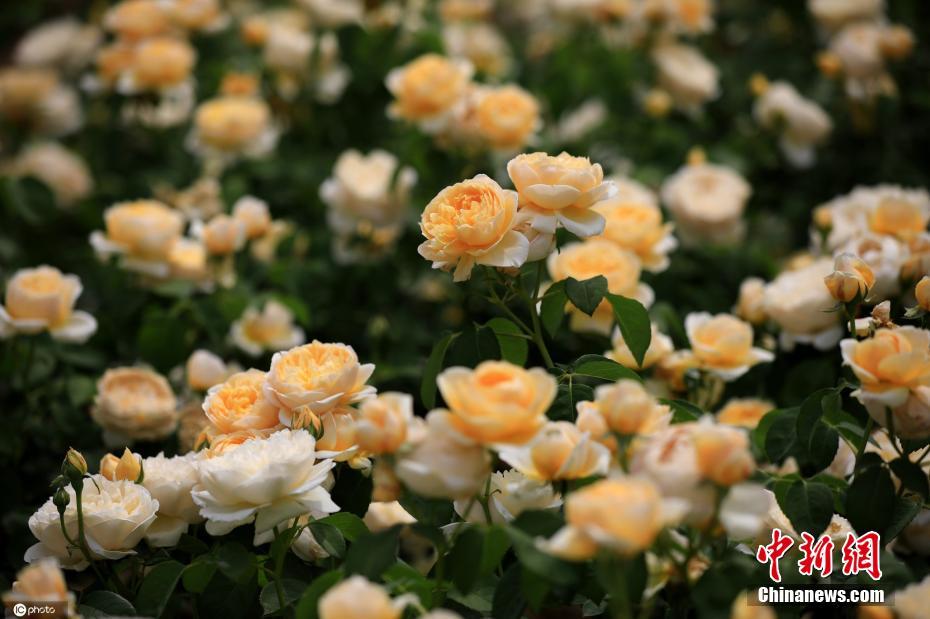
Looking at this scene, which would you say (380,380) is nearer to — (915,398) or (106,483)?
(106,483)

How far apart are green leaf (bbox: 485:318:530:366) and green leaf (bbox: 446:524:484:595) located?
0.29 m

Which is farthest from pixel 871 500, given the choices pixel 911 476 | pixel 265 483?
pixel 265 483

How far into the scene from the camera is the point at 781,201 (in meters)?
2.33

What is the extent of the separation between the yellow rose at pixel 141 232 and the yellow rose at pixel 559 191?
0.80 m

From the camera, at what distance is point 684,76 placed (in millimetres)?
2303

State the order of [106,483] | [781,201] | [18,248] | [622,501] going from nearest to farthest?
[622,501] → [106,483] → [18,248] → [781,201]

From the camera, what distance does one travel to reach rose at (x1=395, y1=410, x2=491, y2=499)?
831 millimetres

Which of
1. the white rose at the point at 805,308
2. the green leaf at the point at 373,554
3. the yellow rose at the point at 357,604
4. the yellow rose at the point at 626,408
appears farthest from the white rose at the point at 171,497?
the white rose at the point at 805,308

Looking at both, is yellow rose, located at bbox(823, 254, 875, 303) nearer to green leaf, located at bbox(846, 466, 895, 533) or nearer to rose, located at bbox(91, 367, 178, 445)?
green leaf, located at bbox(846, 466, 895, 533)

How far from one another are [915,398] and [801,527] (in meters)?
0.19

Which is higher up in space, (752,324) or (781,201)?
(752,324)

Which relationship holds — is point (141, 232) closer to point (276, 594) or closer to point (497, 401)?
point (276, 594)

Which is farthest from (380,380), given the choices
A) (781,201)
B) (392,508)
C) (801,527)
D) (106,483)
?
(781,201)

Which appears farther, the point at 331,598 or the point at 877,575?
the point at 877,575
